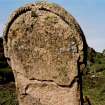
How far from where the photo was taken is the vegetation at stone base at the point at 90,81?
20.4m

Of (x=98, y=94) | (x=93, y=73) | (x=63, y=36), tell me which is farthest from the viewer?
(x=93, y=73)

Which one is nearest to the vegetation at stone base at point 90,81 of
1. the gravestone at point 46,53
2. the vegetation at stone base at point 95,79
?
the vegetation at stone base at point 95,79

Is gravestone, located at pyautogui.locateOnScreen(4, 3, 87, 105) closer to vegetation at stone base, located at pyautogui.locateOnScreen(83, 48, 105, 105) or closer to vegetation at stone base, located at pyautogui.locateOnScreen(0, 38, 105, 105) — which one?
vegetation at stone base, located at pyautogui.locateOnScreen(0, 38, 105, 105)

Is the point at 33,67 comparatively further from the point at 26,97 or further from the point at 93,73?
the point at 93,73

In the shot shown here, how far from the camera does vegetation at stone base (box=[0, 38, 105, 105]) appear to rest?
20353 millimetres

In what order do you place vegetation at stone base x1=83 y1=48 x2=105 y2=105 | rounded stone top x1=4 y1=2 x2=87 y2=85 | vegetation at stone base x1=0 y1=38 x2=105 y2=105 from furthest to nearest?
vegetation at stone base x1=83 y1=48 x2=105 y2=105 → vegetation at stone base x1=0 y1=38 x2=105 y2=105 → rounded stone top x1=4 y1=2 x2=87 y2=85

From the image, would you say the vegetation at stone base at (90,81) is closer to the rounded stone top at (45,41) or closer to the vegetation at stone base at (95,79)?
the vegetation at stone base at (95,79)

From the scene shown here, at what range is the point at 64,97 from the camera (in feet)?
24.5

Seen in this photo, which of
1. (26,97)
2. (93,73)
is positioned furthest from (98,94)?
(26,97)

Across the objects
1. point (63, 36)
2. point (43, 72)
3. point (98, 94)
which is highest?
point (63, 36)

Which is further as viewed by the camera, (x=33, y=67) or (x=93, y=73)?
(x=93, y=73)

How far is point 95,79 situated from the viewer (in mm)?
30328

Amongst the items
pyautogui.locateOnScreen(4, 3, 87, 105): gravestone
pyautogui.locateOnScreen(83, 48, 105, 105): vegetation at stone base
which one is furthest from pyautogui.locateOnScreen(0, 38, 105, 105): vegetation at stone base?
pyautogui.locateOnScreen(4, 3, 87, 105): gravestone

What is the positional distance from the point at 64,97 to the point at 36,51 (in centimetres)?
76
